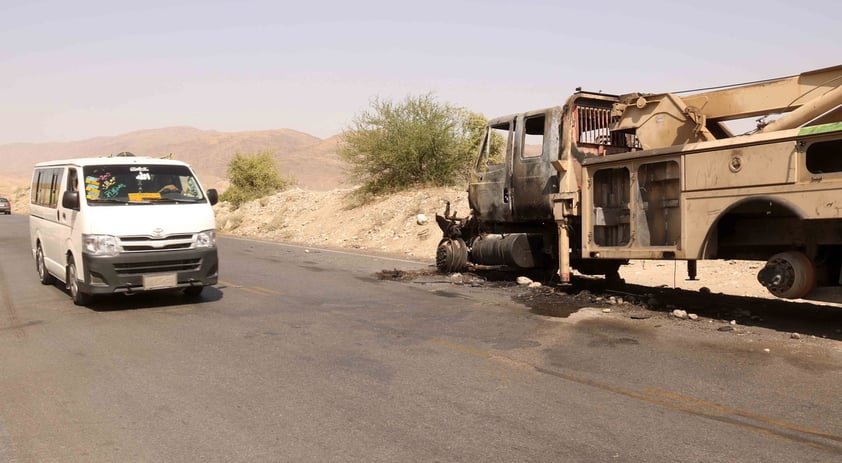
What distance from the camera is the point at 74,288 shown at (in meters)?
10.3

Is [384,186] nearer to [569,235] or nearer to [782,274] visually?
[569,235]

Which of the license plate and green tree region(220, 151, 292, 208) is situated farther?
green tree region(220, 151, 292, 208)

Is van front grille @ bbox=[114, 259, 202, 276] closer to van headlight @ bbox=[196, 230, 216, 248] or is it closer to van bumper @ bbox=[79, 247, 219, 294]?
van bumper @ bbox=[79, 247, 219, 294]

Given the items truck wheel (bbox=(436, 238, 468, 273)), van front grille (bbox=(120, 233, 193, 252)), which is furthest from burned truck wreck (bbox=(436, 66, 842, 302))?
van front grille (bbox=(120, 233, 193, 252))

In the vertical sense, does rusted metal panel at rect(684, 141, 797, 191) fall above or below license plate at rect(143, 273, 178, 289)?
above

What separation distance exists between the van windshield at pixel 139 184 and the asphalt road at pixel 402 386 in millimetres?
1576

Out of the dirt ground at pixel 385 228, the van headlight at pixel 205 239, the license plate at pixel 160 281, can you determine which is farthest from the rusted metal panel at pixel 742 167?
the license plate at pixel 160 281

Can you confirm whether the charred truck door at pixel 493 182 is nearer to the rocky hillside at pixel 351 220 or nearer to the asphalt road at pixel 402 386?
the asphalt road at pixel 402 386

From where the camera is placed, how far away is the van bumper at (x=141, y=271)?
945 cm

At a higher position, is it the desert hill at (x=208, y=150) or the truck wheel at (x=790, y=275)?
the desert hill at (x=208, y=150)

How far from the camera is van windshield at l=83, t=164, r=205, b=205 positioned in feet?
33.0

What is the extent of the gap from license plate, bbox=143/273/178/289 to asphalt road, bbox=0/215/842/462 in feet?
1.25

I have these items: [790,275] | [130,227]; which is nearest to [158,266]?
[130,227]

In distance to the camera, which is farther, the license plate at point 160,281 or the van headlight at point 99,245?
the license plate at point 160,281
